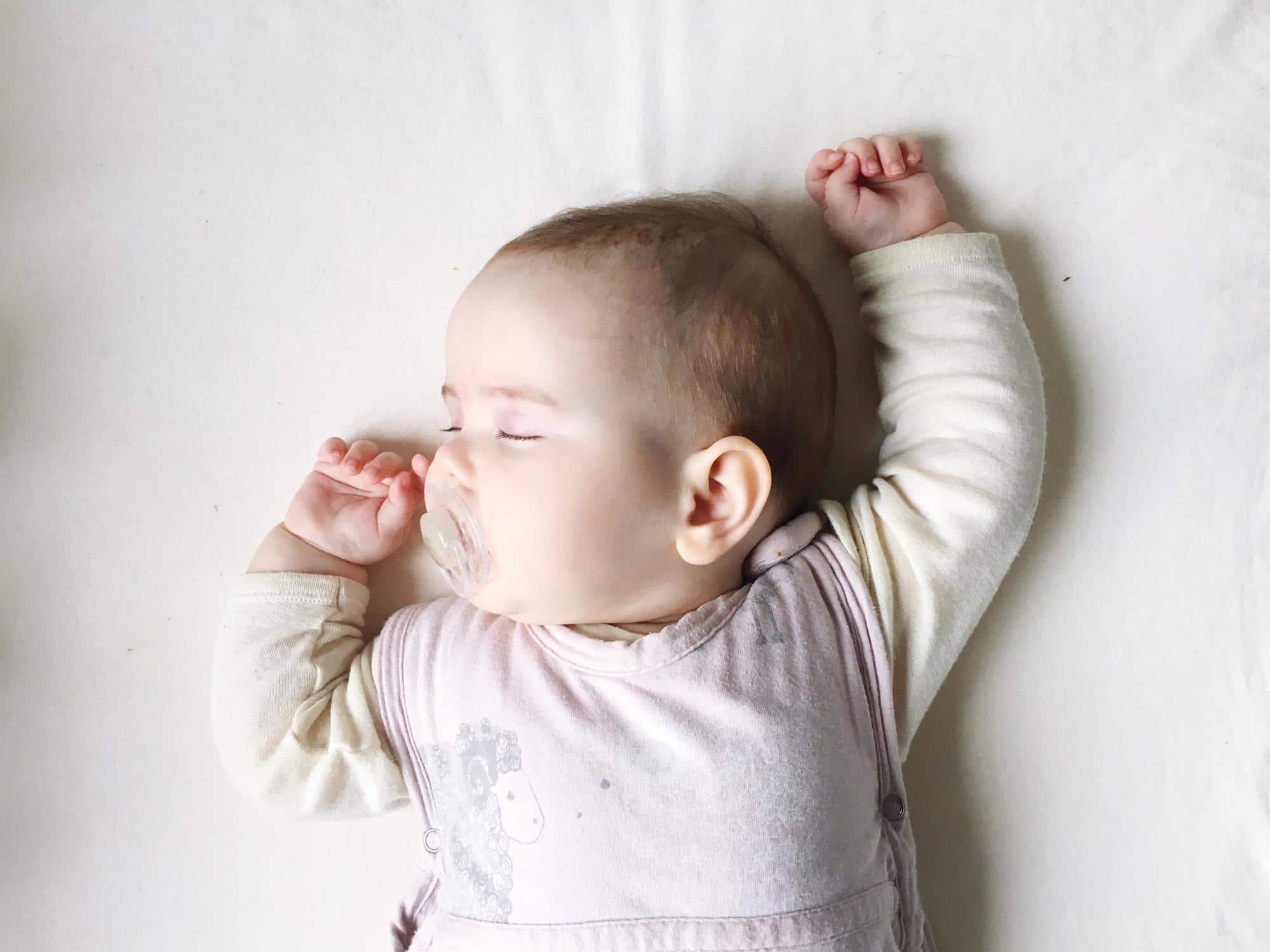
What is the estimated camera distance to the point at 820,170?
0.92 metres

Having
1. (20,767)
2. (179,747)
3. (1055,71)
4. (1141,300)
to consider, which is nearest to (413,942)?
(179,747)

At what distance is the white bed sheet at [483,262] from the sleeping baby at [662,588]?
79 mm

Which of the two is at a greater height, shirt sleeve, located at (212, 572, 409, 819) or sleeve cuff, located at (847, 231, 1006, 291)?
sleeve cuff, located at (847, 231, 1006, 291)

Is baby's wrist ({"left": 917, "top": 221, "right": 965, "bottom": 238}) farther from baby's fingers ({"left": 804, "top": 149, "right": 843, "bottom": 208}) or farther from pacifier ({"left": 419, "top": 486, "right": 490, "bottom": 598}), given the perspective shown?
pacifier ({"left": 419, "top": 486, "right": 490, "bottom": 598})

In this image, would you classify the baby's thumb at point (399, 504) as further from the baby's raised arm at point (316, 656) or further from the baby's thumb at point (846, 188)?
the baby's thumb at point (846, 188)

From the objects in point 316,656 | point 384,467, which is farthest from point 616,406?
point 316,656

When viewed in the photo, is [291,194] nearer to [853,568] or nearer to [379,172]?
[379,172]

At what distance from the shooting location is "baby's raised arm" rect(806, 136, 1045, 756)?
2.74ft

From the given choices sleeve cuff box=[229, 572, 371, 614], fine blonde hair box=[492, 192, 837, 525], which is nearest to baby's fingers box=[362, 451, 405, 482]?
sleeve cuff box=[229, 572, 371, 614]

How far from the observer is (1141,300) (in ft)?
3.06

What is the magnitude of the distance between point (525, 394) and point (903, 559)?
371 millimetres

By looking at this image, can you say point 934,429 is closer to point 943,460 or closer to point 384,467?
point 943,460

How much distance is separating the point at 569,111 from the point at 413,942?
843mm

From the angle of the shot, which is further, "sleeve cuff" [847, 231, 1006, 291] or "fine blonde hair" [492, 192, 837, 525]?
"sleeve cuff" [847, 231, 1006, 291]
